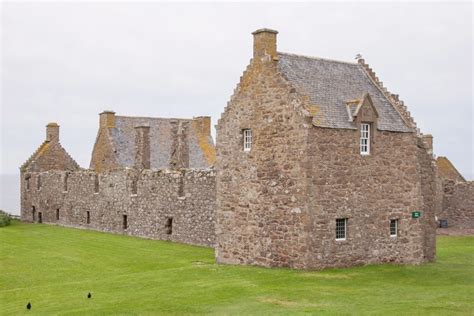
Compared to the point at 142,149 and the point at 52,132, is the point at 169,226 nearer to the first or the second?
the point at 142,149

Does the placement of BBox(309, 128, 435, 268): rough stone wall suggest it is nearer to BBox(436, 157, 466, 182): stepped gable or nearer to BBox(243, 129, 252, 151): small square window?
BBox(243, 129, 252, 151): small square window

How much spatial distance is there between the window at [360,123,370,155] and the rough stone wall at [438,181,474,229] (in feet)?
78.2

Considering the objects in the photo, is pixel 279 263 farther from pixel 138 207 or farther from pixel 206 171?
pixel 138 207

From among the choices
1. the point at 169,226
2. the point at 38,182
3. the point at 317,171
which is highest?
the point at 317,171

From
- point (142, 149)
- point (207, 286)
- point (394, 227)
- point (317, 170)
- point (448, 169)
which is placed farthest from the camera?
point (448, 169)

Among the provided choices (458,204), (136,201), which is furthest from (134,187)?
(458,204)

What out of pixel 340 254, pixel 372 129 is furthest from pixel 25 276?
pixel 372 129

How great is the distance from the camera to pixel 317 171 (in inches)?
1005

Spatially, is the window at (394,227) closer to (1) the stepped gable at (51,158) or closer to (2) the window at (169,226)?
(2) the window at (169,226)

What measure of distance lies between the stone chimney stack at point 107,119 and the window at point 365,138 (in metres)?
32.5

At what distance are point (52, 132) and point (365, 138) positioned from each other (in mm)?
39188

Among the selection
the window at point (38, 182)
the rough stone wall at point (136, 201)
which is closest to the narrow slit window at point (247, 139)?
the rough stone wall at point (136, 201)

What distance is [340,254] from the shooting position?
26.4 metres

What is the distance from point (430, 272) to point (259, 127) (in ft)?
28.2
